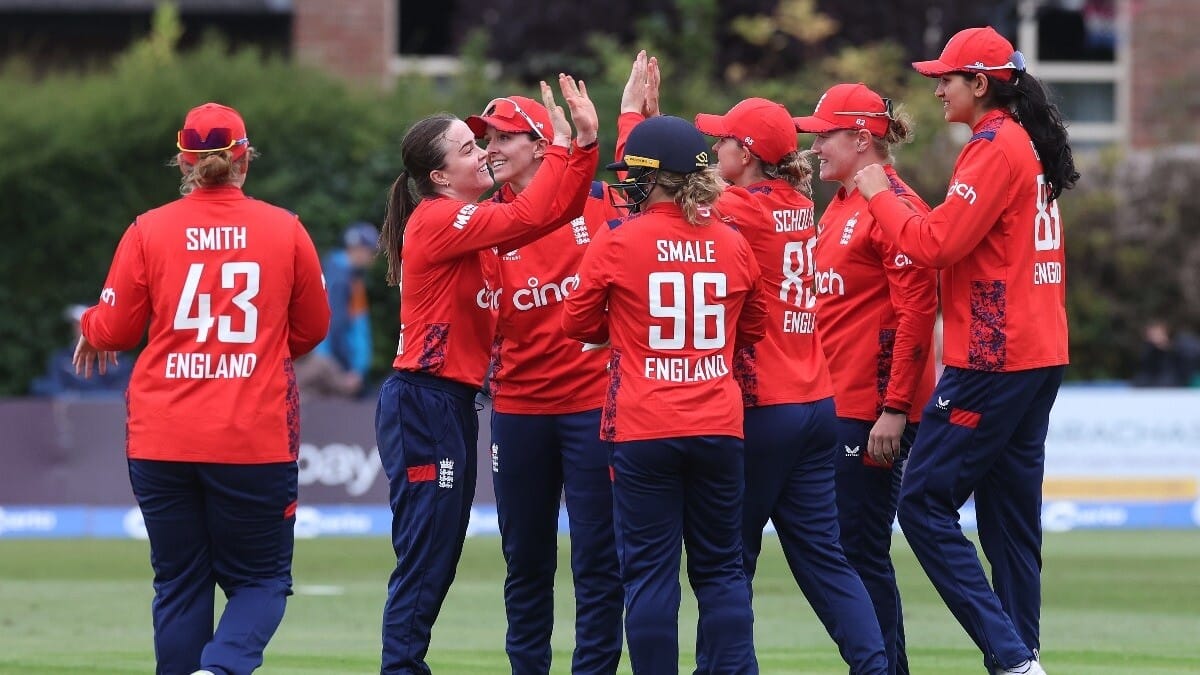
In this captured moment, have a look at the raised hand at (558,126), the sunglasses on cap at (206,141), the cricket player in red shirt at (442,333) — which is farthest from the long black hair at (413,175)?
the sunglasses on cap at (206,141)

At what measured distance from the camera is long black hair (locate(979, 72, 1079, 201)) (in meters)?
7.62

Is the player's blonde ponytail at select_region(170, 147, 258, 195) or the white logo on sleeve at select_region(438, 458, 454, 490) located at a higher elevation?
the player's blonde ponytail at select_region(170, 147, 258, 195)

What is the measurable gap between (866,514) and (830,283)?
0.98 m

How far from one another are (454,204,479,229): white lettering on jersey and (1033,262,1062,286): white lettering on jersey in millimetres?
2205

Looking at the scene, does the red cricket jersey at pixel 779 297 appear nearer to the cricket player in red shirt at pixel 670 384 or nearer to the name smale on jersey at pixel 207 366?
the cricket player in red shirt at pixel 670 384

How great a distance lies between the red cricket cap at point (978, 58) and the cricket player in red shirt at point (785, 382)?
2.16 feet

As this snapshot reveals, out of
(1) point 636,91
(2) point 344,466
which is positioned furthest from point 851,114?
(2) point 344,466

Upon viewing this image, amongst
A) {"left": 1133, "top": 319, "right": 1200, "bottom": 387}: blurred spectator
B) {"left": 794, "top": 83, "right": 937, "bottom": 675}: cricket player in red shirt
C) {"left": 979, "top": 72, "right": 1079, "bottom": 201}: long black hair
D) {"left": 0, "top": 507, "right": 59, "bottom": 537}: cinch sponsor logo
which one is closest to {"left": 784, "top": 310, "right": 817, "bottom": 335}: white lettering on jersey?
{"left": 794, "top": 83, "right": 937, "bottom": 675}: cricket player in red shirt

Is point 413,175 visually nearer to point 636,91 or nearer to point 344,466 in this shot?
point 636,91

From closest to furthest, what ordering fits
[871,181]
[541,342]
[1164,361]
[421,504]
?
[421,504] → [871,181] → [541,342] → [1164,361]

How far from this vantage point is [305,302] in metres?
7.37

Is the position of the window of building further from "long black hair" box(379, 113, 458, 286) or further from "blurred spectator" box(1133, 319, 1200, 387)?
"long black hair" box(379, 113, 458, 286)

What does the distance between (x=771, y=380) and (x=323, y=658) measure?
3201 mm

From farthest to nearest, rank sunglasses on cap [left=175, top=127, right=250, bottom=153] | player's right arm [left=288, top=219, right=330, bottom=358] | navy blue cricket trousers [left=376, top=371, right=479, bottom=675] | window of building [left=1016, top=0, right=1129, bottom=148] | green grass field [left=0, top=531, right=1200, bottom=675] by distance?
window of building [left=1016, top=0, right=1129, bottom=148] < green grass field [left=0, top=531, right=1200, bottom=675] < navy blue cricket trousers [left=376, top=371, right=479, bottom=675] < player's right arm [left=288, top=219, right=330, bottom=358] < sunglasses on cap [left=175, top=127, right=250, bottom=153]
